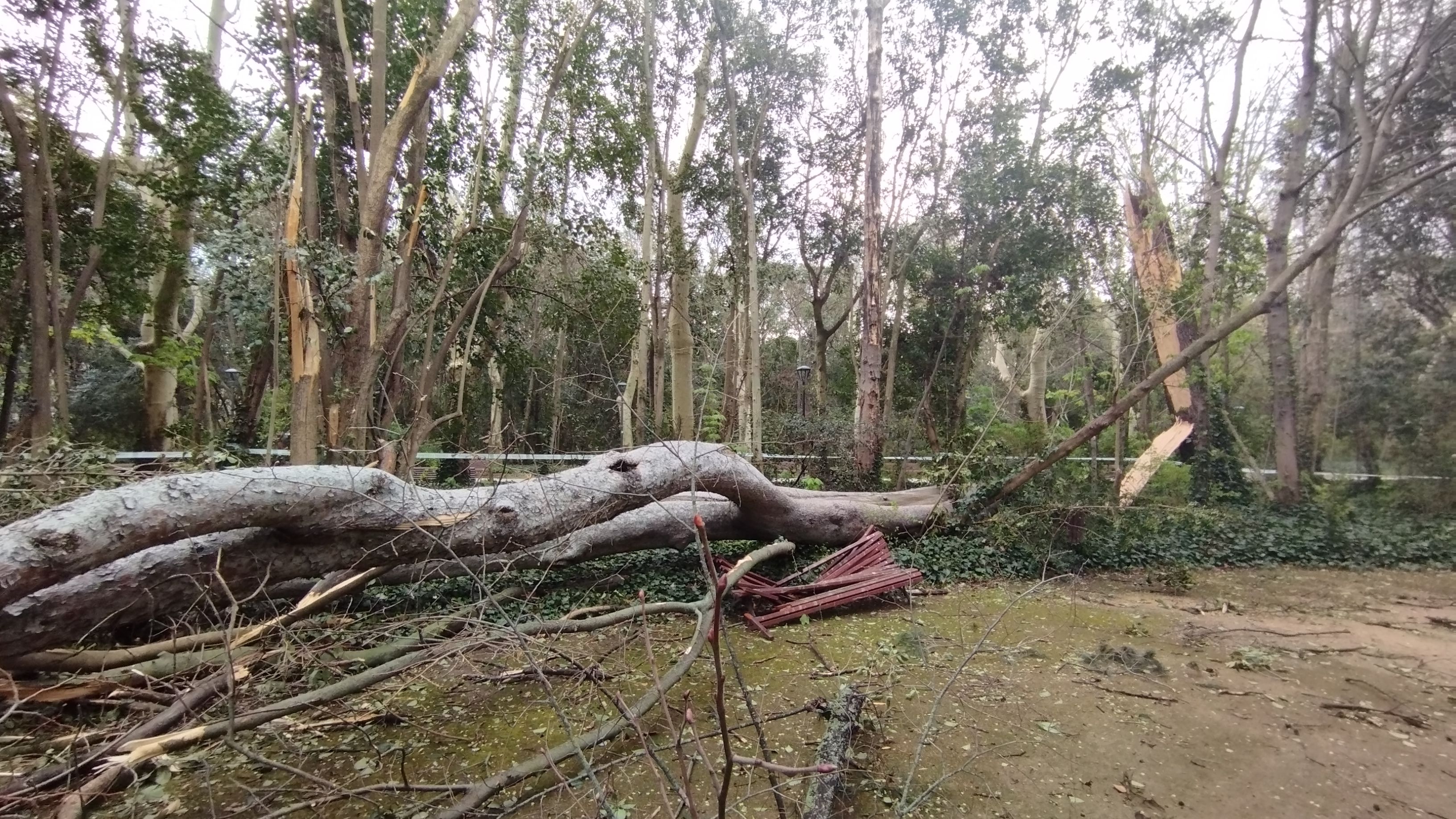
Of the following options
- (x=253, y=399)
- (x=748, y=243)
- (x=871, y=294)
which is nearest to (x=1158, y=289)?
(x=871, y=294)

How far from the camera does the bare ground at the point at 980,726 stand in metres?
2.51

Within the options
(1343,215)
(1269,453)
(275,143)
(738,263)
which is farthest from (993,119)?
(275,143)

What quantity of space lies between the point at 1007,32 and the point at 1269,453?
9.31 meters

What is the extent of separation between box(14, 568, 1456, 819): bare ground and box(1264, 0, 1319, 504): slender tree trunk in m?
4.38

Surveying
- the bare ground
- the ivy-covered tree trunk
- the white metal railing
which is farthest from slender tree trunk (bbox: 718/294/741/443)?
the ivy-covered tree trunk

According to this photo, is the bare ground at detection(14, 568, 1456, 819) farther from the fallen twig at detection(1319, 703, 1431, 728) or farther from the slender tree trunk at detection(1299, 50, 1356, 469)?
the slender tree trunk at detection(1299, 50, 1356, 469)

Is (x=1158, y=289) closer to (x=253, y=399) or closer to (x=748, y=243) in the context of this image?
(x=748, y=243)

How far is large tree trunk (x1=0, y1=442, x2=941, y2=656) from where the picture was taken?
103 inches

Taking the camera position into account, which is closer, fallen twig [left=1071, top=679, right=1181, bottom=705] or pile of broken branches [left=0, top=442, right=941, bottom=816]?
pile of broken branches [left=0, top=442, right=941, bottom=816]

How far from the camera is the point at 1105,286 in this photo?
1047 cm

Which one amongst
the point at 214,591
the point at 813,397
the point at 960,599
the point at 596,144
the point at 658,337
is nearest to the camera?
the point at 214,591

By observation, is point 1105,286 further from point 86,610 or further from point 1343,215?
point 86,610

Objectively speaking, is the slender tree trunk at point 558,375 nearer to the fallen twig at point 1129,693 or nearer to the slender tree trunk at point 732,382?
the slender tree trunk at point 732,382

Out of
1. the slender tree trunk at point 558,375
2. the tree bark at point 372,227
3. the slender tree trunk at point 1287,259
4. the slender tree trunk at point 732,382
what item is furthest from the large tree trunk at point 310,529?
the slender tree trunk at point 1287,259
